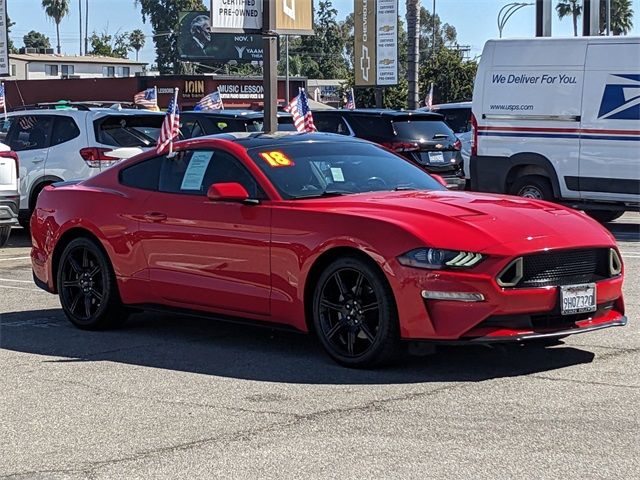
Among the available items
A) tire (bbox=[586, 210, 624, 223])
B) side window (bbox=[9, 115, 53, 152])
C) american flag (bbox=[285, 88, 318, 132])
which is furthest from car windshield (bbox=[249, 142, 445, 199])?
tire (bbox=[586, 210, 624, 223])

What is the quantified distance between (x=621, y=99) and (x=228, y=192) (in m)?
8.57

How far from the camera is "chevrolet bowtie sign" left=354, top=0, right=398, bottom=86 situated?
36500mm

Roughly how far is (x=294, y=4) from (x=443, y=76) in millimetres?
32055

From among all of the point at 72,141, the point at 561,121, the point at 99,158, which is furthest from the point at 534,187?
the point at 72,141

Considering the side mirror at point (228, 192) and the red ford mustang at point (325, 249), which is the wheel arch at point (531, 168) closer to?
the red ford mustang at point (325, 249)

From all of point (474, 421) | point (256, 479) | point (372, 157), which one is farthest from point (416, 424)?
point (372, 157)

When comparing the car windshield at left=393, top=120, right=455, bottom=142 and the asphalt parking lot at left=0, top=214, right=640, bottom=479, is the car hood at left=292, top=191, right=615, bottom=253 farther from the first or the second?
the car windshield at left=393, top=120, right=455, bottom=142

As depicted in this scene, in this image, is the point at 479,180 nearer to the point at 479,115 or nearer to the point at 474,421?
the point at 479,115

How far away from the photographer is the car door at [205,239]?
792cm

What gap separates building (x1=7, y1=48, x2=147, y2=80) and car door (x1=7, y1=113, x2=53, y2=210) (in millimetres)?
79766

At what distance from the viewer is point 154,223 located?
8.65 meters

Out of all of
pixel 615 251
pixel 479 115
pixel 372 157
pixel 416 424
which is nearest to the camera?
pixel 416 424

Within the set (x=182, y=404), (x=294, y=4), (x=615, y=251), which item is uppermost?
(x=294, y=4)

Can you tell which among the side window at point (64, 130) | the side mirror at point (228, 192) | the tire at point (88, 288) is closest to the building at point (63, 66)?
the side window at point (64, 130)
